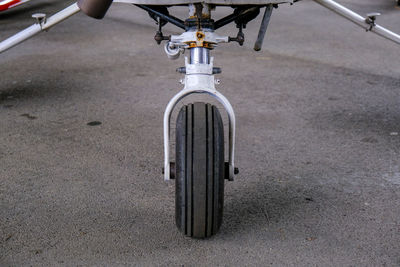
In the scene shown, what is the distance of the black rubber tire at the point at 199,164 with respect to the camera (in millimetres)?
1750

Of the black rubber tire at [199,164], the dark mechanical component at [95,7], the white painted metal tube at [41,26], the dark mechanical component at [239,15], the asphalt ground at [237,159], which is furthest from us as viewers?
the white painted metal tube at [41,26]

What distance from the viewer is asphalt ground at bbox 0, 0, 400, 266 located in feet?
6.32

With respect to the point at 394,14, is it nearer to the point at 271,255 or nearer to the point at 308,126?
the point at 308,126

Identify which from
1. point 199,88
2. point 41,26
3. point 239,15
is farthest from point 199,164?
point 41,26

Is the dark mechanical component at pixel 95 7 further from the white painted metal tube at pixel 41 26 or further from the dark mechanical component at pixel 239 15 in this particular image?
the white painted metal tube at pixel 41 26

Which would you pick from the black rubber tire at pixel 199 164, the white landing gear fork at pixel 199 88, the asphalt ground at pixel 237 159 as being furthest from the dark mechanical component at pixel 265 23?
the black rubber tire at pixel 199 164

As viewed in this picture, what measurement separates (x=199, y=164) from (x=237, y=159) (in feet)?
3.25

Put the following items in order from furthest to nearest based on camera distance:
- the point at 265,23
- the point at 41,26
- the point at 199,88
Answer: the point at 41,26
the point at 265,23
the point at 199,88

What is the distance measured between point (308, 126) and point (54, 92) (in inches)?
77.7

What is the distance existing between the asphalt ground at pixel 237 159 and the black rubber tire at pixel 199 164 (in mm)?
204

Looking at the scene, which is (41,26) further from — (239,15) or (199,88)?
(199,88)

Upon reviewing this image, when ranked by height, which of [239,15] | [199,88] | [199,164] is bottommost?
[199,164]

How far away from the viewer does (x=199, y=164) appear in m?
1.74

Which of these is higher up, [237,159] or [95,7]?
[95,7]
